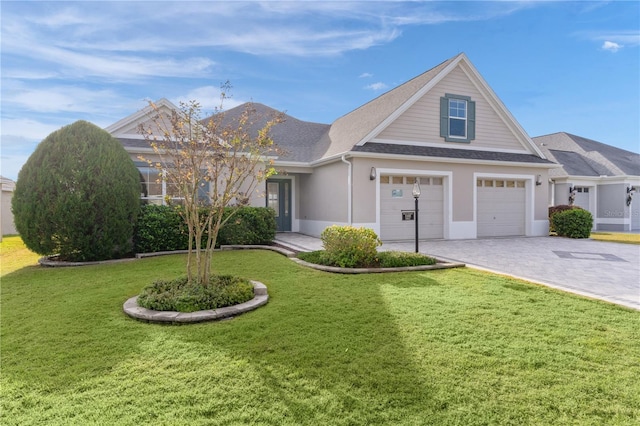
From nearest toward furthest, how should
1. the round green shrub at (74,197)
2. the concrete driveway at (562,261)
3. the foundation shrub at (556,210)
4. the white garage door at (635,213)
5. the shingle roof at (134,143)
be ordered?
the concrete driveway at (562,261)
the round green shrub at (74,197)
the shingle roof at (134,143)
the foundation shrub at (556,210)
the white garage door at (635,213)

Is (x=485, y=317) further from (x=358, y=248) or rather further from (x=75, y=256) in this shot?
(x=75, y=256)

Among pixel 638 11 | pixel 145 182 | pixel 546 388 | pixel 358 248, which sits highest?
pixel 638 11

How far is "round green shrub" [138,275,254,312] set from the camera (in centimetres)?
484

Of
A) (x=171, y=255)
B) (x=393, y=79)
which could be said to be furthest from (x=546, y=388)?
(x=393, y=79)

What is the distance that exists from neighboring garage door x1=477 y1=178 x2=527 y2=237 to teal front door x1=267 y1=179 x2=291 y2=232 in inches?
332

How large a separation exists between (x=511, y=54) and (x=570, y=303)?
1331 cm

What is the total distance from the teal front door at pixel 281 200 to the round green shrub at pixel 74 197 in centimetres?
739

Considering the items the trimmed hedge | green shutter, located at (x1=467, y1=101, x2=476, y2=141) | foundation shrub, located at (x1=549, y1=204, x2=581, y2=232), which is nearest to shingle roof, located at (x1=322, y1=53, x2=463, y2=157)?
green shutter, located at (x1=467, y1=101, x2=476, y2=141)

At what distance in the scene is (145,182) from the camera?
1245 centimetres

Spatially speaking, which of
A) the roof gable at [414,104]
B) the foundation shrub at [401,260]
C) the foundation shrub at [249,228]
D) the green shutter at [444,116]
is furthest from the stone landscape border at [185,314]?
the green shutter at [444,116]

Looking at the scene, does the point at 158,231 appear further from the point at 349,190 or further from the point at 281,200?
the point at 281,200

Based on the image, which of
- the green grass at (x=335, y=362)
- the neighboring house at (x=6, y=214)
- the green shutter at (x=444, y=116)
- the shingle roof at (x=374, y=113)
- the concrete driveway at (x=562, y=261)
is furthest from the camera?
the neighboring house at (x=6, y=214)

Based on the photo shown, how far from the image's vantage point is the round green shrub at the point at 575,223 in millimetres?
14414

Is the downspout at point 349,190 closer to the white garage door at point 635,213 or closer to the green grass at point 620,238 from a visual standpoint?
the green grass at point 620,238
